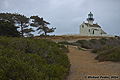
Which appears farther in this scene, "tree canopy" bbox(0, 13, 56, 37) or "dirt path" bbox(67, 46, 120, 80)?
"tree canopy" bbox(0, 13, 56, 37)

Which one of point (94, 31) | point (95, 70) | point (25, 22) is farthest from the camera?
point (94, 31)

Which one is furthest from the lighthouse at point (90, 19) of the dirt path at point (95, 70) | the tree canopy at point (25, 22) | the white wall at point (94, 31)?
the dirt path at point (95, 70)

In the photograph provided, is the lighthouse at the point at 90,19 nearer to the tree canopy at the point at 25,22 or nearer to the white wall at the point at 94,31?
the white wall at the point at 94,31

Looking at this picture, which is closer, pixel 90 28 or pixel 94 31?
pixel 90 28

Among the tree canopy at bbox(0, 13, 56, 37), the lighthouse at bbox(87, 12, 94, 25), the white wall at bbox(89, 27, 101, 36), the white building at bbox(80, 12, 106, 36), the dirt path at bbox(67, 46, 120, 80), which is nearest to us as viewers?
the dirt path at bbox(67, 46, 120, 80)

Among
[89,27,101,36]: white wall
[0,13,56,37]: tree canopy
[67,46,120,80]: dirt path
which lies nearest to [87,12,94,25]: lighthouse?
[89,27,101,36]: white wall

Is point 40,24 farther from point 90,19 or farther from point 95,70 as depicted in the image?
point 95,70

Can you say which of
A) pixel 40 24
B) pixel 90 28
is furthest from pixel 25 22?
pixel 90 28

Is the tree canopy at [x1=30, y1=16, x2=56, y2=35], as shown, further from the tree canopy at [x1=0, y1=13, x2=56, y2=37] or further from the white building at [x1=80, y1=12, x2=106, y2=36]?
the white building at [x1=80, y1=12, x2=106, y2=36]

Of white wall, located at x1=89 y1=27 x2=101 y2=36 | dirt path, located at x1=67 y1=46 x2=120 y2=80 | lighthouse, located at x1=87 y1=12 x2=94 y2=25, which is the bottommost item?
dirt path, located at x1=67 y1=46 x2=120 y2=80

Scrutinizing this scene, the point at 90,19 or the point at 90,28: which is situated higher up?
the point at 90,19

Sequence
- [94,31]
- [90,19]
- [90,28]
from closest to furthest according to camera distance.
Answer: [90,28], [94,31], [90,19]

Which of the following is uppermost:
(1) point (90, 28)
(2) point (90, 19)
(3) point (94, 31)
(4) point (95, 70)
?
(2) point (90, 19)

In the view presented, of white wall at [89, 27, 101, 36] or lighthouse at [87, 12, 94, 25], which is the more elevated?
lighthouse at [87, 12, 94, 25]
